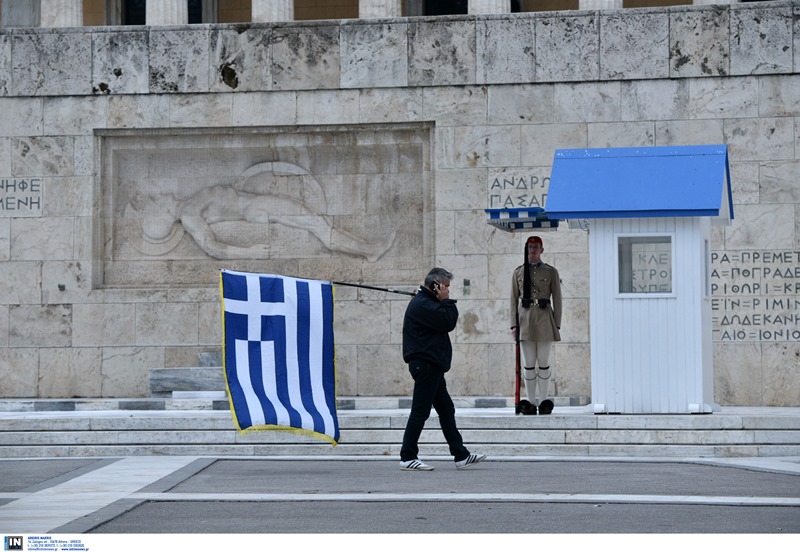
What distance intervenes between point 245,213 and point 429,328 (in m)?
9.07

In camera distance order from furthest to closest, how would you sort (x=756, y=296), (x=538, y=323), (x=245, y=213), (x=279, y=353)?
(x=245, y=213)
(x=756, y=296)
(x=538, y=323)
(x=279, y=353)

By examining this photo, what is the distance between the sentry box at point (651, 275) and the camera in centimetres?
1609

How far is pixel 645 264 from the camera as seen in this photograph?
16422mm

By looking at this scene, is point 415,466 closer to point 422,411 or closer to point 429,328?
point 422,411

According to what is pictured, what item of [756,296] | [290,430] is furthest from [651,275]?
[756,296]

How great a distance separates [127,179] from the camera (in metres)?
22.4

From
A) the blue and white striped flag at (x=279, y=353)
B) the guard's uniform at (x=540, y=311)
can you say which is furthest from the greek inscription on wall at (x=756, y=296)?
the blue and white striped flag at (x=279, y=353)

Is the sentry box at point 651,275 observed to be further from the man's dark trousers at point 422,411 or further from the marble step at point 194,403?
the marble step at point 194,403

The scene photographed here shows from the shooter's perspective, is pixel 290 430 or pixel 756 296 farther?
pixel 756 296

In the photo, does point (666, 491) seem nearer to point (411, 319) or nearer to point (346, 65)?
point (411, 319)

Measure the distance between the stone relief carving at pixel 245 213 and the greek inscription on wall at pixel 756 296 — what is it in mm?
4646

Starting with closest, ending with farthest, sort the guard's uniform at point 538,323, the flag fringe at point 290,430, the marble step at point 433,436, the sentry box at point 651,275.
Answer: the flag fringe at point 290,430 < the marble step at point 433,436 < the sentry box at point 651,275 < the guard's uniform at point 538,323

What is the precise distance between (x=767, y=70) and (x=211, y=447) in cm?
963

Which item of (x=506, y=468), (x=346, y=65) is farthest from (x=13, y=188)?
(x=506, y=468)
